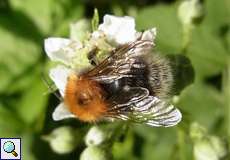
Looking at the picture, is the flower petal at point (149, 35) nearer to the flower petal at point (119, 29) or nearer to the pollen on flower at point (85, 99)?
the flower petal at point (119, 29)

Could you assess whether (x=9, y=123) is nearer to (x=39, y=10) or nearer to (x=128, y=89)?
(x=39, y=10)

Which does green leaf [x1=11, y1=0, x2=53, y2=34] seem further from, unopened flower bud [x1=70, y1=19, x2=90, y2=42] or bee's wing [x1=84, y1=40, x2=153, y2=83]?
bee's wing [x1=84, y1=40, x2=153, y2=83]

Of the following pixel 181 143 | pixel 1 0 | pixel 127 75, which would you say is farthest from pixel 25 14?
pixel 127 75

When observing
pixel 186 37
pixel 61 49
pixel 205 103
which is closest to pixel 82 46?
pixel 61 49

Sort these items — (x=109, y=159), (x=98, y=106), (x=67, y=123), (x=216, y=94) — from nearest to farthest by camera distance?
(x=98, y=106)
(x=109, y=159)
(x=67, y=123)
(x=216, y=94)

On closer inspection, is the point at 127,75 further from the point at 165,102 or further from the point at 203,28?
the point at 203,28

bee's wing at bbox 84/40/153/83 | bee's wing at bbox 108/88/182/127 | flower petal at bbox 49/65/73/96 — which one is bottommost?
bee's wing at bbox 108/88/182/127

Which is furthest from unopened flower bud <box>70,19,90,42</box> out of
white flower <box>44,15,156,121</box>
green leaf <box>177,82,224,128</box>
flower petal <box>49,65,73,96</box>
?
green leaf <box>177,82,224,128</box>
